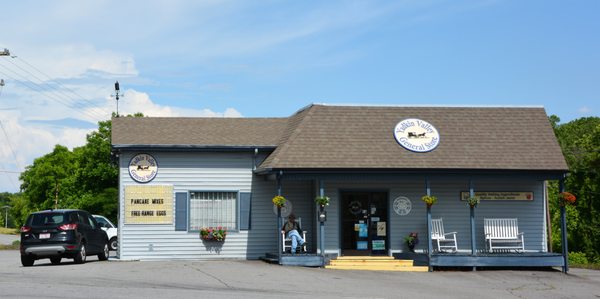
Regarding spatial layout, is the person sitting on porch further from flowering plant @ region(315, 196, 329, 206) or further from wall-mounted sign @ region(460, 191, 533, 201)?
wall-mounted sign @ region(460, 191, 533, 201)

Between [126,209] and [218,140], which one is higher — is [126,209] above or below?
below

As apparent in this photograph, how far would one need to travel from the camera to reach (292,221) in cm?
2320

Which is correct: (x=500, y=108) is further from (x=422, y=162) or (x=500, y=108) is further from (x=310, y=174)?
(x=310, y=174)

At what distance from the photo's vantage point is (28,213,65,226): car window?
22156 millimetres

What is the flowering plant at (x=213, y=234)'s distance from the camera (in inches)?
956

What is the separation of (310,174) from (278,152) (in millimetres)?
1340

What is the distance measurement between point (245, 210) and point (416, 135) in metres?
5.83

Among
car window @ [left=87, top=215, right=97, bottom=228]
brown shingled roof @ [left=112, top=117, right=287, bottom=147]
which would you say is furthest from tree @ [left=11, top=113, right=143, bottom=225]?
car window @ [left=87, top=215, right=97, bottom=228]

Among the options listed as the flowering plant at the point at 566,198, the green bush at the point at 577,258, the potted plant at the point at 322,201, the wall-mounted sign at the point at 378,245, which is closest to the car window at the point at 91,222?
the potted plant at the point at 322,201

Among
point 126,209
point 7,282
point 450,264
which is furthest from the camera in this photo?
point 126,209

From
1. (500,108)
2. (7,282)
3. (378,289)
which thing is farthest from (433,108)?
(7,282)

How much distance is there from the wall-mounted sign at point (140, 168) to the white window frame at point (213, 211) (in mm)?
1450

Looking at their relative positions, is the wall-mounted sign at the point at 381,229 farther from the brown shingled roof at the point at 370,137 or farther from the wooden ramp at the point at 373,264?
the brown shingled roof at the point at 370,137

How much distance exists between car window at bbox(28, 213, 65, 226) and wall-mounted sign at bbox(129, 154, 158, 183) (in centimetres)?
274
